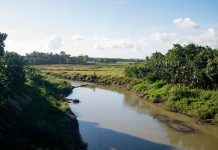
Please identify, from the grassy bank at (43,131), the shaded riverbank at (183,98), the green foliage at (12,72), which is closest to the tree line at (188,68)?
the shaded riverbank at (183,98)

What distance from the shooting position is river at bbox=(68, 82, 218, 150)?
1371 inches

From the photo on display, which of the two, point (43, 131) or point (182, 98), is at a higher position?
point (43, 131)

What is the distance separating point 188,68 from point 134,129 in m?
27.7

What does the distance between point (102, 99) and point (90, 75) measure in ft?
116

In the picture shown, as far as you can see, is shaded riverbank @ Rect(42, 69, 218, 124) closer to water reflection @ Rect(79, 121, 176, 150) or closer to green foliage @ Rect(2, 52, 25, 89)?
water reflection @ Rect(79, 121, 176, 150)

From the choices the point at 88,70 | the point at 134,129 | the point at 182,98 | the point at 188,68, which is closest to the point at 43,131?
the point at 134,129

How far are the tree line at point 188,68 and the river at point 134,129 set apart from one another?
32.0ft

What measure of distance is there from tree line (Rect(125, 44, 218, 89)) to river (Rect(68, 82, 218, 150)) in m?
9.74

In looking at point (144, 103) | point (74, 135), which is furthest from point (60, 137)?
point (144, 103)

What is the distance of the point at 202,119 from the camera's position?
155 feet

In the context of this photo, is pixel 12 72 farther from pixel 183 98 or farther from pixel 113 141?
pixel 183 98

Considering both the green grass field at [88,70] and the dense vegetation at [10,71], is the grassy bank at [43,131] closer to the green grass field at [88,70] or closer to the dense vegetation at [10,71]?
the dense vegetation at [10,71]

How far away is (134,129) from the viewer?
41156 millimetres

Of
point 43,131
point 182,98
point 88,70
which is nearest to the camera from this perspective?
point 43,131
